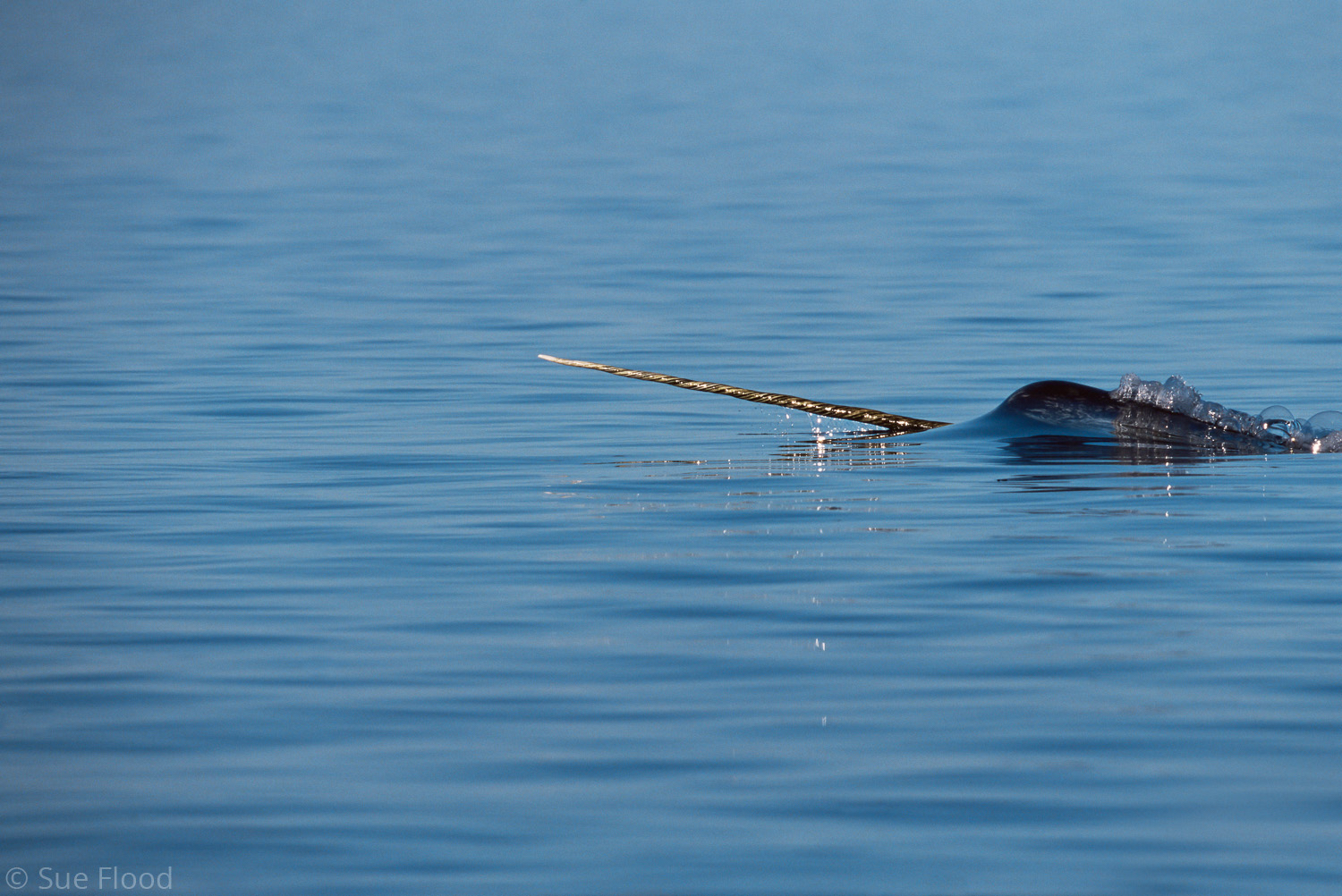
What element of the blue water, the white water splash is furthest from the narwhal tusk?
the white water splash

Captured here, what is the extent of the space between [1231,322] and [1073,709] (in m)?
14.5

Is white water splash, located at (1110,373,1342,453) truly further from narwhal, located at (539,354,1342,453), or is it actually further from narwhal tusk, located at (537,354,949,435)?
narwhal tusk, located at (537,354,949,435)

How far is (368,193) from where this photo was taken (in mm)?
43344

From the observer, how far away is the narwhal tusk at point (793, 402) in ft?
44.4

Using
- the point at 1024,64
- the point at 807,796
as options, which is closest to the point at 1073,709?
the point at 807,796

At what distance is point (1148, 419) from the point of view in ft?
46.7

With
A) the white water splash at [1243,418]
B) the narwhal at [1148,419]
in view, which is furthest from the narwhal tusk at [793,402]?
the white water splash at [1243,418]

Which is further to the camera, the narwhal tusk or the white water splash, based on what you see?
the white water splash

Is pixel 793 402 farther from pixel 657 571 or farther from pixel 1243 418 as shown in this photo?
pixel 657 571

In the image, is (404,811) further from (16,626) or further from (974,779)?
(16,626)

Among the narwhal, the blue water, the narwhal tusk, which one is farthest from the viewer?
the narwhal

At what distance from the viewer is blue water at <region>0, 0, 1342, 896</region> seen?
7.02 meters

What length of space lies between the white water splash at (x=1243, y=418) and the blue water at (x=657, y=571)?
2.57 feet

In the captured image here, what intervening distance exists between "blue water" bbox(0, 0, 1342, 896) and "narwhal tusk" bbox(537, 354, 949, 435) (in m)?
0.26
